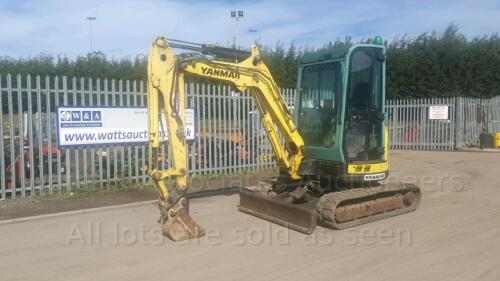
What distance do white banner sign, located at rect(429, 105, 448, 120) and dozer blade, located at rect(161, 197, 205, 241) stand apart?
53.3ft

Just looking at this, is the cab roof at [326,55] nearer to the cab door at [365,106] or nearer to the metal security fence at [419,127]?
the cab door at [365,106]

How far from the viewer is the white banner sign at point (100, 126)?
30.9 ft

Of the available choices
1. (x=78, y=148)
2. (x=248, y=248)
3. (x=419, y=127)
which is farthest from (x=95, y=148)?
(x=419, y=127)

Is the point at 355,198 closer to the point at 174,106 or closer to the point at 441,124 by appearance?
the point at 174,106

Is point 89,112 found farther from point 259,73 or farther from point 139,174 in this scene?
point 259,73

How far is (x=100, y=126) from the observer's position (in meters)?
9.93

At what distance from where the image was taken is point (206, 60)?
272 inches

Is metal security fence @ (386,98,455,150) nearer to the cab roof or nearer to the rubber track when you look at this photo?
the rubber track

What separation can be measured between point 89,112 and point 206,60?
12.8ft

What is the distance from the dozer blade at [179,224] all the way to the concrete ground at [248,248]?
126 millimetres

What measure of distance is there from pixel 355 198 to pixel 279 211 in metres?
1.15

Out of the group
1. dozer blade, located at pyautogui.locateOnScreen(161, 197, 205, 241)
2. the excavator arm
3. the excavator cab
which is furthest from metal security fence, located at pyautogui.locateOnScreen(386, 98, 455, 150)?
dozer blade, located at pyautogui.locateOnScreen(161, 197, 205, 241)

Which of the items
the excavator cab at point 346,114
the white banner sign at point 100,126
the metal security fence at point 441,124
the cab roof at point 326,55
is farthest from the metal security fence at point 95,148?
the metal security fence at point 441,124

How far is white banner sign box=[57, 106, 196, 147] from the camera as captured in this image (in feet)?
30.9
